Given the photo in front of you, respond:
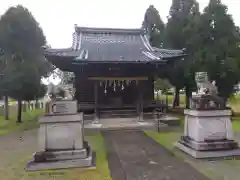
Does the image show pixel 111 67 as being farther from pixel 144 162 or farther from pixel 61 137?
pixel 144 162

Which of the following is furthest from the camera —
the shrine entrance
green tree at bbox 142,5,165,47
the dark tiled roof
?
green tree at bbox 142,5,165,47

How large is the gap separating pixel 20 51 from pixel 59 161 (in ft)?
37.5

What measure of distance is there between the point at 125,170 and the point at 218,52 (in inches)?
513

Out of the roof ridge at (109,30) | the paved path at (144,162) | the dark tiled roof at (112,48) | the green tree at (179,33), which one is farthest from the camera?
the green tree at (179,33)

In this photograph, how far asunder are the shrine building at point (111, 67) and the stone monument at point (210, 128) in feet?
20.6

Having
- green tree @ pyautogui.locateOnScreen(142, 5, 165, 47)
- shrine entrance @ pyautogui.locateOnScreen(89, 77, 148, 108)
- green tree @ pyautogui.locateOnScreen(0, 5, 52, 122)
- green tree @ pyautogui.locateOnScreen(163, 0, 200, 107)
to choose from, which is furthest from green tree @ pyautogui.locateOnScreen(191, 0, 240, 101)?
green tree @ pyautogui.locateOnScreen(0, 5, 52, 122)

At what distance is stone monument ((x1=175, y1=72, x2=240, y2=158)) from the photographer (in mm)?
7266

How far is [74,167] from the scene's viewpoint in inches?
257

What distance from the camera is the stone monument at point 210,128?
7.27 metres

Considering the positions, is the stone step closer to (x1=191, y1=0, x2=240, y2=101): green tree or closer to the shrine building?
the shrine building

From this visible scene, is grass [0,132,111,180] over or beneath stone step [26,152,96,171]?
beneath

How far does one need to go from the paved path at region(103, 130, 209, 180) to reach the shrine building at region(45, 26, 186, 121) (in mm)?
5083

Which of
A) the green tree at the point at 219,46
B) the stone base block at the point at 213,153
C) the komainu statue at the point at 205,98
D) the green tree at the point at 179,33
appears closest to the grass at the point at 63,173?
the stone base block at the point at 213,153

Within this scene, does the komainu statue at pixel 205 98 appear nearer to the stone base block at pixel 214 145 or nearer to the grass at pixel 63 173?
the stone base block at pixel 214 145
